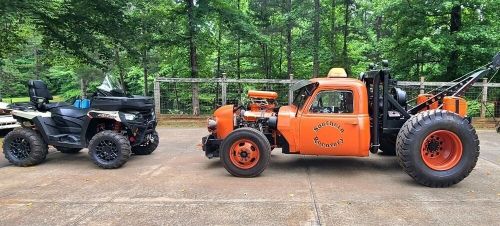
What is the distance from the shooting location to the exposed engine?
6.65 metres

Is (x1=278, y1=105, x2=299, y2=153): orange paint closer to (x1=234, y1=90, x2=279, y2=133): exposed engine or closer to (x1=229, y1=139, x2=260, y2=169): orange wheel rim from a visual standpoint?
(x1=234, y1=90, x2=279, y2=133): exposed engine

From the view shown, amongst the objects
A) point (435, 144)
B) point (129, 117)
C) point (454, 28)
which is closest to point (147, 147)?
point (129, 117)

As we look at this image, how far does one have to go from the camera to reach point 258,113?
22.2 feet

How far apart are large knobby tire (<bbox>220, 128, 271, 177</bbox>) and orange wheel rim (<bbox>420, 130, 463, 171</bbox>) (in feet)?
7.51

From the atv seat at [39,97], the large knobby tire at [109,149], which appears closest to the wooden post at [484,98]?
the large knobby tire at [109,149]

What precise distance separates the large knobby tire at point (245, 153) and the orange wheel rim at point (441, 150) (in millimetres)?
2288

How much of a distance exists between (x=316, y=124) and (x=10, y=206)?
4.18 meters

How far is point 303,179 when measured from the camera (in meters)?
5.93

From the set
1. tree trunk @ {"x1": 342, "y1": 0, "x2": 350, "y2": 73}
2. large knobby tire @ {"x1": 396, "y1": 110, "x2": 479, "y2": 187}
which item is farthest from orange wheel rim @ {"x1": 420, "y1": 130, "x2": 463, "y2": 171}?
tree trunk @ {"x1": 342, "y1": 0, "x2": 350, "y2": 73}

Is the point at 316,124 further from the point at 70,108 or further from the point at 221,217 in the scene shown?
the point at 70,108

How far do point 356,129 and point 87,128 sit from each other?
15.1 ft

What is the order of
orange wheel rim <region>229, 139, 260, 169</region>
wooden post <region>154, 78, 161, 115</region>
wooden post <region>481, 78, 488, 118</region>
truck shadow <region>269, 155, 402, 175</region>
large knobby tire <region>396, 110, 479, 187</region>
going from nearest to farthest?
large knobby tire <region>396, 110, 479, 187</region> < orange wheel rim <region>229, 139, 260, 169</region> < truck shadow <region>269, 155, 402, 175</region> < wooden post <region>481, 78, 488, 118</region> < wooden post <region>154, 78, 161, 115</region>

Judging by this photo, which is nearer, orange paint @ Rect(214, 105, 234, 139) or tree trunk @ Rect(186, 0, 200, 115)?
orange paint @ Rect(214, 105, 234, 139)

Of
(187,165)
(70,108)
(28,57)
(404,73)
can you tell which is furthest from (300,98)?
(28,57)
